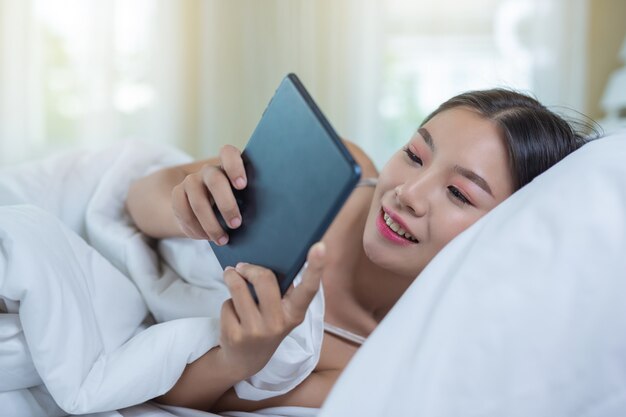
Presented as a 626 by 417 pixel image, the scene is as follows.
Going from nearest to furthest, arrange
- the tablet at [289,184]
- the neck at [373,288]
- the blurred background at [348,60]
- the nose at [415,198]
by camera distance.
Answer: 1. the tablet at [289,184]
2. the nose at [415,198]
3. the neck at [373,288]
4. the blurred background at [348,60]

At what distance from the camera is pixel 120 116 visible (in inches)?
116

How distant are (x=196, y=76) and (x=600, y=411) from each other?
264 cm

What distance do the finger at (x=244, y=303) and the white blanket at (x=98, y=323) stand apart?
0.14m

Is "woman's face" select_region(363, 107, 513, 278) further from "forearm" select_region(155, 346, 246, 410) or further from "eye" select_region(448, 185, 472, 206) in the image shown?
"forearm" select_region(155, 346, 246, 410)

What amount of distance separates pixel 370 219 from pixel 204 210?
1.05ft

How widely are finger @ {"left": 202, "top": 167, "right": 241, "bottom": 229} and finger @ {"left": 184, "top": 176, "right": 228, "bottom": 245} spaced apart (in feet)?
0.08

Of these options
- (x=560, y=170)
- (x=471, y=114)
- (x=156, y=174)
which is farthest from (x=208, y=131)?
(x=560, y=170)

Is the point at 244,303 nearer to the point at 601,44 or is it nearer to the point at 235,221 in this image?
the point at 235,221

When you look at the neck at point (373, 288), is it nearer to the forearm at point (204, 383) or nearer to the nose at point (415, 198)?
the nose at point (415, 198)

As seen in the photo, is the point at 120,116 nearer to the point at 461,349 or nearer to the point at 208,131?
the point at 208,131

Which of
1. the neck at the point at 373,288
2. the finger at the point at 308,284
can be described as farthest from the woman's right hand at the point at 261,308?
Result: the neck at the point at 373,288

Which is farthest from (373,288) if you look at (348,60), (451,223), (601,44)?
(601,44)

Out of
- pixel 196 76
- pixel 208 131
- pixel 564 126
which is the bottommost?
pixel 208 131

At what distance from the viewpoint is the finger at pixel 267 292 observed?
2.12 ft
